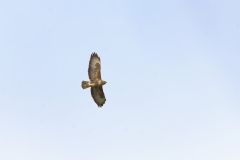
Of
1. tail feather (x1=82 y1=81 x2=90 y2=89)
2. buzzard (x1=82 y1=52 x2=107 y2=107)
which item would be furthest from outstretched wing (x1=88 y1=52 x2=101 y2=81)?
tail feather (x1=82 y1=81 x2=90 y2=89)

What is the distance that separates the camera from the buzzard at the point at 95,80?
41.4 m

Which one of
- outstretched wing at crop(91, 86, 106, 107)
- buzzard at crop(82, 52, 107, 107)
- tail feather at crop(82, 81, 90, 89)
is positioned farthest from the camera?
outstretched wing at crop(91, 86, 106, 107)

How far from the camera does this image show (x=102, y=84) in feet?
→ 137

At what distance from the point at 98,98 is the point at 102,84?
1711mm

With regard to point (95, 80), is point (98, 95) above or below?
below

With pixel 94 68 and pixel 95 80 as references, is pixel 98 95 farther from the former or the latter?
pixel 94 68

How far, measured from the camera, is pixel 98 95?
140 feet

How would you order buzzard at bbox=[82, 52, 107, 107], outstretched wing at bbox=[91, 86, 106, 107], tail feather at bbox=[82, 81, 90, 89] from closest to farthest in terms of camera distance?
1. tail feather at bbox=[82, 81, 90, 89]
2. buzzard at bbox=[82, 52, 107, 107]
3. outstretched wing at bbox=[91, 86, 106, 107]

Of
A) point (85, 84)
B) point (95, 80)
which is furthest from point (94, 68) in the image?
point (85, 84)

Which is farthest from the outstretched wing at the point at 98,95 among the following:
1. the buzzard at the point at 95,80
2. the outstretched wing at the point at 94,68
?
the outstretched wing at the point at 94,68

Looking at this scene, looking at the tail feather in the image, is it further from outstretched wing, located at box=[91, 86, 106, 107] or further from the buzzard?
outstretched wing, located at box=[91, 86, 106, 107]

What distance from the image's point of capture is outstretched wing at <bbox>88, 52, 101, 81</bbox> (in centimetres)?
4170

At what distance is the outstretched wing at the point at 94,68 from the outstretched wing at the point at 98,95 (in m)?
1.00

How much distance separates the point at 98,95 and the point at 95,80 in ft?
5.62
